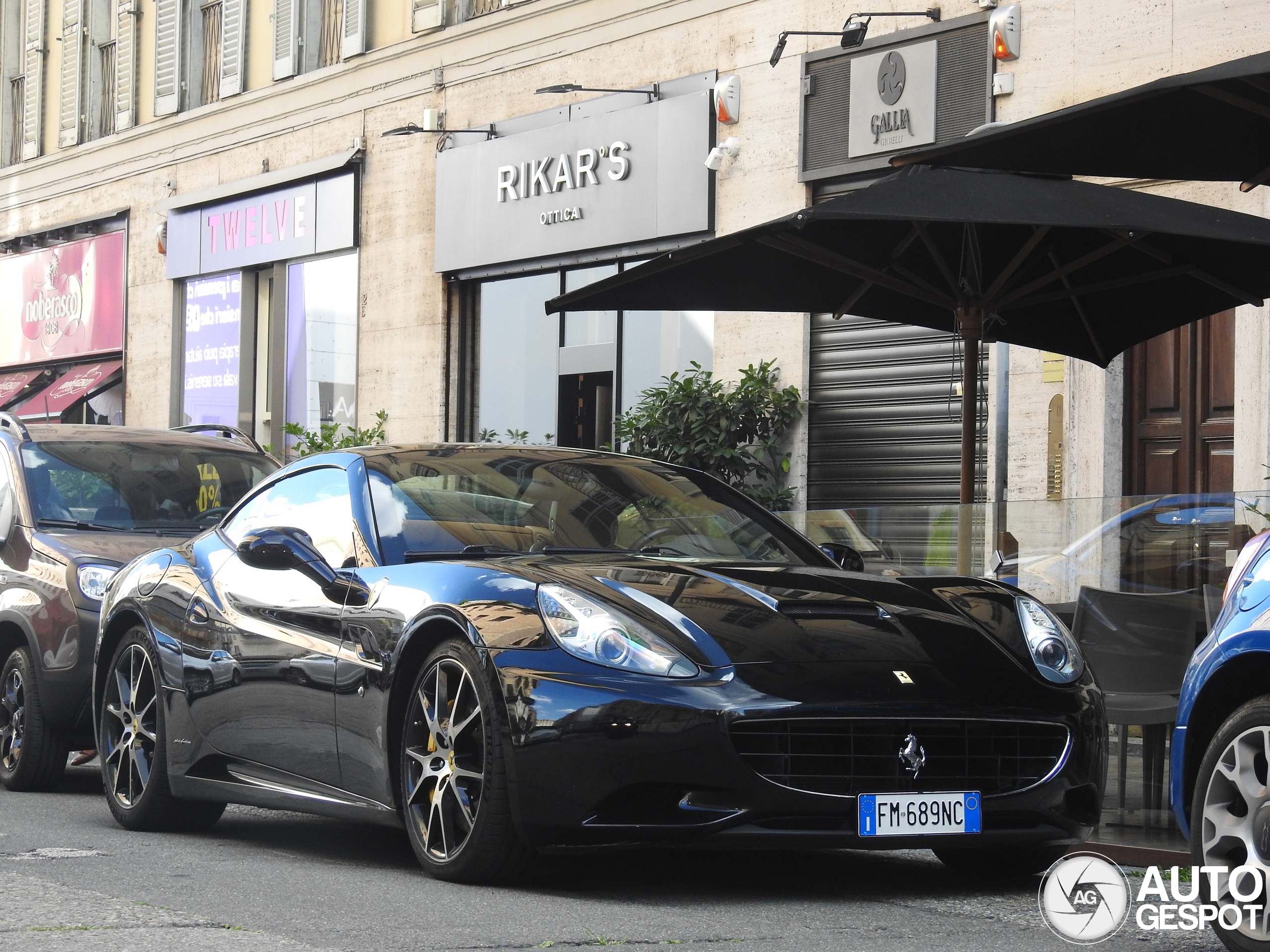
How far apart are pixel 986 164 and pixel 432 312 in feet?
44.4

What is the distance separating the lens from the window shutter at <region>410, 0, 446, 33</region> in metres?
20.5

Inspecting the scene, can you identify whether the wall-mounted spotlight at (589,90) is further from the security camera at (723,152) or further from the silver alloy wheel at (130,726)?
the silver alloy wheel at (130,726)

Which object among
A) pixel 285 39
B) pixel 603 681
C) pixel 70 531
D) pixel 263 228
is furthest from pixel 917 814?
pixel 285 39

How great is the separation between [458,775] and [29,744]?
152 inches

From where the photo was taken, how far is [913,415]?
15.4 meters

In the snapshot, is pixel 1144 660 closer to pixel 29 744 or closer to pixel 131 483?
pixel 29 744

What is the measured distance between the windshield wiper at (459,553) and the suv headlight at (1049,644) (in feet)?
5.04

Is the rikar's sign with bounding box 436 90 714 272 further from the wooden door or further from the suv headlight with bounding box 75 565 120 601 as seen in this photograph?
the suv headlight with bounding box 75 565 120 601

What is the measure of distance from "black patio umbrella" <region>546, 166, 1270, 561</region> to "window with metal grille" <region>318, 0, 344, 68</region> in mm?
14101

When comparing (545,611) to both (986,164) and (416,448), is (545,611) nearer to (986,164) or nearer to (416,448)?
(416,448)

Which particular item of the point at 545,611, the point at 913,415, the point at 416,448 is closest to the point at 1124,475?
the point at 913,415

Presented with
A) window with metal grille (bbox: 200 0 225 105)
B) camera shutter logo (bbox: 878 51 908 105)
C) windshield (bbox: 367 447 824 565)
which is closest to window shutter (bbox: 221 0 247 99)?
window with metal grille (bbox: 200 0 225 105)

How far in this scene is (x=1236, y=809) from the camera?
436 cm

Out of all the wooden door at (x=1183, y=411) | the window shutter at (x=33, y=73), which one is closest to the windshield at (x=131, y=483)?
the wooden door at (x=1183, y=411)
